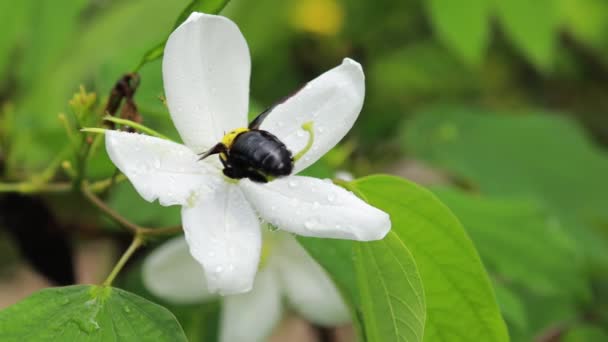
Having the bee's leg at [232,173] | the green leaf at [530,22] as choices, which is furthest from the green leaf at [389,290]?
the green leaf at [530,22]

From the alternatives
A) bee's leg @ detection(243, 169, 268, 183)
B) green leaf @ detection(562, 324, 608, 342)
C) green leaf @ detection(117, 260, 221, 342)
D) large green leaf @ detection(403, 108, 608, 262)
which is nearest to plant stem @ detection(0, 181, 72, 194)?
green leaf @ detection(117, 260, 221, 342)

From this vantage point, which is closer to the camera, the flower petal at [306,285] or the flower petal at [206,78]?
the flower petal at [206,78]

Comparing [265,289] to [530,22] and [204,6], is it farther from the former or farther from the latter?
[530,22]

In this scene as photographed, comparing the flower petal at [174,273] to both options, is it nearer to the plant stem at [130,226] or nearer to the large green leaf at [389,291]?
the plant stem at [130,226]

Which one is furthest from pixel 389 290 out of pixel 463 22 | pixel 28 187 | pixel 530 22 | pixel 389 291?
pixel 530 22

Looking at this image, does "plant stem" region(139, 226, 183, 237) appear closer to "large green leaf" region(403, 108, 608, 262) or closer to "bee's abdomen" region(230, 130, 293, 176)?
"bee's abdomen" region(230, 130, 293, 176)

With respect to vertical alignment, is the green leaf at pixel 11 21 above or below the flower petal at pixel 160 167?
below
